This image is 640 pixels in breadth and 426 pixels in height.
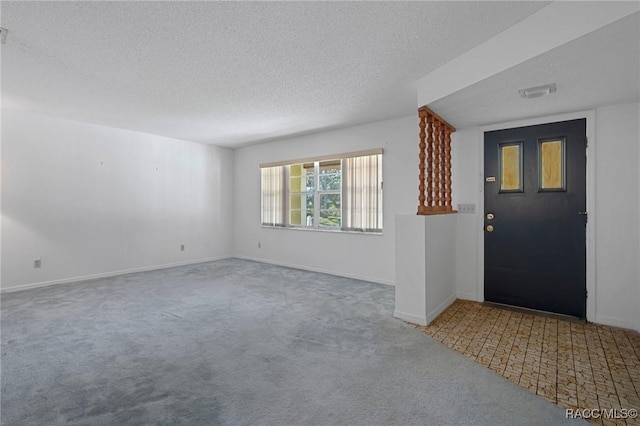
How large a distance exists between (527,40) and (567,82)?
27.9 inches

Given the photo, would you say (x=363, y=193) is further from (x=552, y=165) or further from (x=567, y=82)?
(x=567, y=82)

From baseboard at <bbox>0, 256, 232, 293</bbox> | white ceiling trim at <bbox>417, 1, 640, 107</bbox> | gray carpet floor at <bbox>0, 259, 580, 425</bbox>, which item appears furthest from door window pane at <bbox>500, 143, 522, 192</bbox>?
baseboard at <bbox>0, 256, 232, 293</bbox>

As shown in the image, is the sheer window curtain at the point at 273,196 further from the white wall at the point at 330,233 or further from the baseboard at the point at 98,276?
the baseboard at the point at 98,276

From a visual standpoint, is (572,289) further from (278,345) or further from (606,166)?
(278,345)

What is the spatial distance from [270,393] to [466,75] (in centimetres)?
303

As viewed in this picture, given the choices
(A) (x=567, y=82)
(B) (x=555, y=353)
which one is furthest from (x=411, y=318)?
(A) (x=567, y=82)

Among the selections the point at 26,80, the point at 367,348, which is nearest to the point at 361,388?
the point at 367,348

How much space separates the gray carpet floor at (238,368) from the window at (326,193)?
170cm

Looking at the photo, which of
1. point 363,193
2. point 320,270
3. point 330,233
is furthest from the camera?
point 320,270

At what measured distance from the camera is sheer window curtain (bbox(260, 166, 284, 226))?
6527mm

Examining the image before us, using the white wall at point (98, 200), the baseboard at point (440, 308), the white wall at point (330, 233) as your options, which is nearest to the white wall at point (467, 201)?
the baseboard at point (440, 308)

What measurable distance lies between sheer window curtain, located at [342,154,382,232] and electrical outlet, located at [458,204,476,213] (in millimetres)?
1253

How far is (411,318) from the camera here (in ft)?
10.7

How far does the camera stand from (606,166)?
323cm
